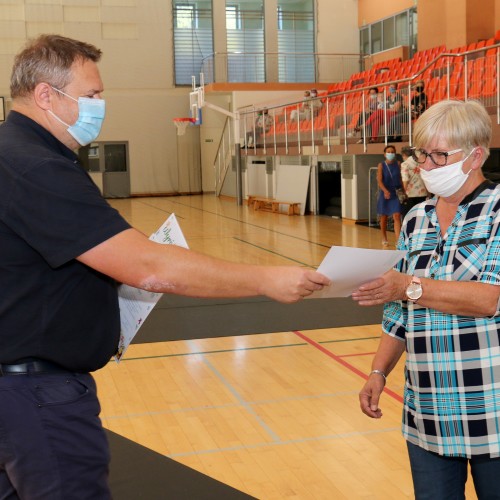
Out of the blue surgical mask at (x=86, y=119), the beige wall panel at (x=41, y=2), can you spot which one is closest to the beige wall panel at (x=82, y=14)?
the beige wall panel at (x=41, y=2)

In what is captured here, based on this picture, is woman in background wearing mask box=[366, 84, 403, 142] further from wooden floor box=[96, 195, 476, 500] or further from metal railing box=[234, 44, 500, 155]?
wooden floor box=[96, 195, 476, 500]

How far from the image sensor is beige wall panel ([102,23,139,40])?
88.6ft

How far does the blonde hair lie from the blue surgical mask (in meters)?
1.01

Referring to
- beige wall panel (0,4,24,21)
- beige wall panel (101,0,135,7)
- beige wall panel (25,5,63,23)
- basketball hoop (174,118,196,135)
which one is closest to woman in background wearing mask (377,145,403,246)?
basketball hoop (174,118,196,135)

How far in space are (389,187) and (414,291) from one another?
38.0 feet

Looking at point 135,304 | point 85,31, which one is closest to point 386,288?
point 135,304

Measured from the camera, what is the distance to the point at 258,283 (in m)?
2.22

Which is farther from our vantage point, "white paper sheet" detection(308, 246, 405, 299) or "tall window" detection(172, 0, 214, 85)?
"tall window" detection(172, 0, 214, 85)

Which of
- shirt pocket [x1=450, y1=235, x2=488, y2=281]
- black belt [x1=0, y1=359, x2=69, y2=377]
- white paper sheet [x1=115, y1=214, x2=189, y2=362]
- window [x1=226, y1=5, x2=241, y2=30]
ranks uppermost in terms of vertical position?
window [x1=226, y1=5, x2=241, y2=30]

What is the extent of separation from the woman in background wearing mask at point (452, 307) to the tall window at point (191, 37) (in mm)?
24588

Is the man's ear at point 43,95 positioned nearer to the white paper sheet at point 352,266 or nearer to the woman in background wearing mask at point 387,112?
the white paper sheet at point 352,266

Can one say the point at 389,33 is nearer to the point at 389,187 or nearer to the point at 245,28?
the point at 245,28

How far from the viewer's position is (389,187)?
45.0 ft

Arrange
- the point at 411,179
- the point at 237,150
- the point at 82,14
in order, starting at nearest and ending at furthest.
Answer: the point at 411,179 → the point at 237,150 → the point at 82,14
